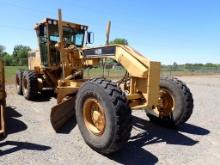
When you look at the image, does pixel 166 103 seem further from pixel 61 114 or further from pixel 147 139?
pixel 61 114

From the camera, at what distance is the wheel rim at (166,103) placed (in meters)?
6.16

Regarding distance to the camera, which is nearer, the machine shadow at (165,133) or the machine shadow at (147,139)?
the machine shadow at (147,139)

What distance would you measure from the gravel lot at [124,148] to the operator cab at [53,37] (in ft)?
9.35

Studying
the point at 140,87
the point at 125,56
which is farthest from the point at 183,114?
the point at 125,56

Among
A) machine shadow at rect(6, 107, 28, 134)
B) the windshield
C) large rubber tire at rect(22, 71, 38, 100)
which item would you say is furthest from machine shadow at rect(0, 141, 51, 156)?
the windshield

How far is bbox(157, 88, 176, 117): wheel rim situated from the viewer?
6.16 m

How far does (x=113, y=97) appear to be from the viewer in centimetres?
450

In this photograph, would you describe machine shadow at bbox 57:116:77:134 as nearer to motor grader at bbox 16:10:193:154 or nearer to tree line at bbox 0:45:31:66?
motor grader at bbox 16:10:193:154

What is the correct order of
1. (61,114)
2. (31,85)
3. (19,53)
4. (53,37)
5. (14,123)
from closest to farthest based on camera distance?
(61,114), (14,123), (53,37), (31,85), (19,53)

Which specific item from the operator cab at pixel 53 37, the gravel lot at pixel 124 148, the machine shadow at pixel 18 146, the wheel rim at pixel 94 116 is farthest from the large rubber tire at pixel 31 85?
the wheel rim at pixel 94 116

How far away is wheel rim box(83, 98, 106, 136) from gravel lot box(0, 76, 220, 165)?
0.38 m

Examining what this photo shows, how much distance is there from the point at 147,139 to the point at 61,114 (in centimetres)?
209

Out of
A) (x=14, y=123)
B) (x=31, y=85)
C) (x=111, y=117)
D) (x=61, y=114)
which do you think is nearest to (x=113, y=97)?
(x=111, y=117)

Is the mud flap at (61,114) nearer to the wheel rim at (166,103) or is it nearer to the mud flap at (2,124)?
the mud flap at (2,124)
